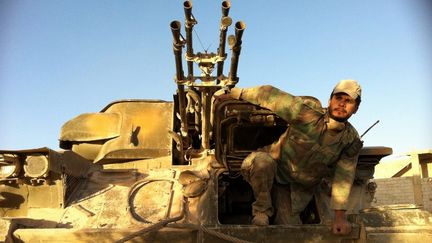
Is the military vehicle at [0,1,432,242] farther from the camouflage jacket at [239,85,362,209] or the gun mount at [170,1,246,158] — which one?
the camouflage jacket at [239,85,362,209]

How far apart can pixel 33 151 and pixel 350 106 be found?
3.03 m

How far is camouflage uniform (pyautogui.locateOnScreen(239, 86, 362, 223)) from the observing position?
431cm

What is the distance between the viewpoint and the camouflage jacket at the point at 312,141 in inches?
170

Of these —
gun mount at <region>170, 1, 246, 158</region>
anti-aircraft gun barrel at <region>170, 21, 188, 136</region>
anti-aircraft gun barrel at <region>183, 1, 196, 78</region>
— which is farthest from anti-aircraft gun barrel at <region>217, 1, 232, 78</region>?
anti-aircraft gun barrel at <region>170, 21, 188, 136</region>

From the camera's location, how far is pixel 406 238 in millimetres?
4195

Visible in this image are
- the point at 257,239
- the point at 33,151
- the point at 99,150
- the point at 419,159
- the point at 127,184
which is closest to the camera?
the point at 257,239

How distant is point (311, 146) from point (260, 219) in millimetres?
791

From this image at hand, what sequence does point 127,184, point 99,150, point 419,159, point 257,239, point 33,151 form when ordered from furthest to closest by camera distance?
point 419,159
point 99,150
point 127,184
point 33,151
point 257,239

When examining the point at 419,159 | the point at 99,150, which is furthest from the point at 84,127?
the point at 419,159

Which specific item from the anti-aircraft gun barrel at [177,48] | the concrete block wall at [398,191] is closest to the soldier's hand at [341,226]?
the anti-aircraft gun barrel at [177,48]

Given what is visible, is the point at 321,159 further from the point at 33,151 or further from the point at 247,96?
the point at 33,151

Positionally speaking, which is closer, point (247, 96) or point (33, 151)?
point (247, 96)

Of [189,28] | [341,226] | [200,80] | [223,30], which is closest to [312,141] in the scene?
[341,226]

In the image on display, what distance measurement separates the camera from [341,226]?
4145 millimetres
